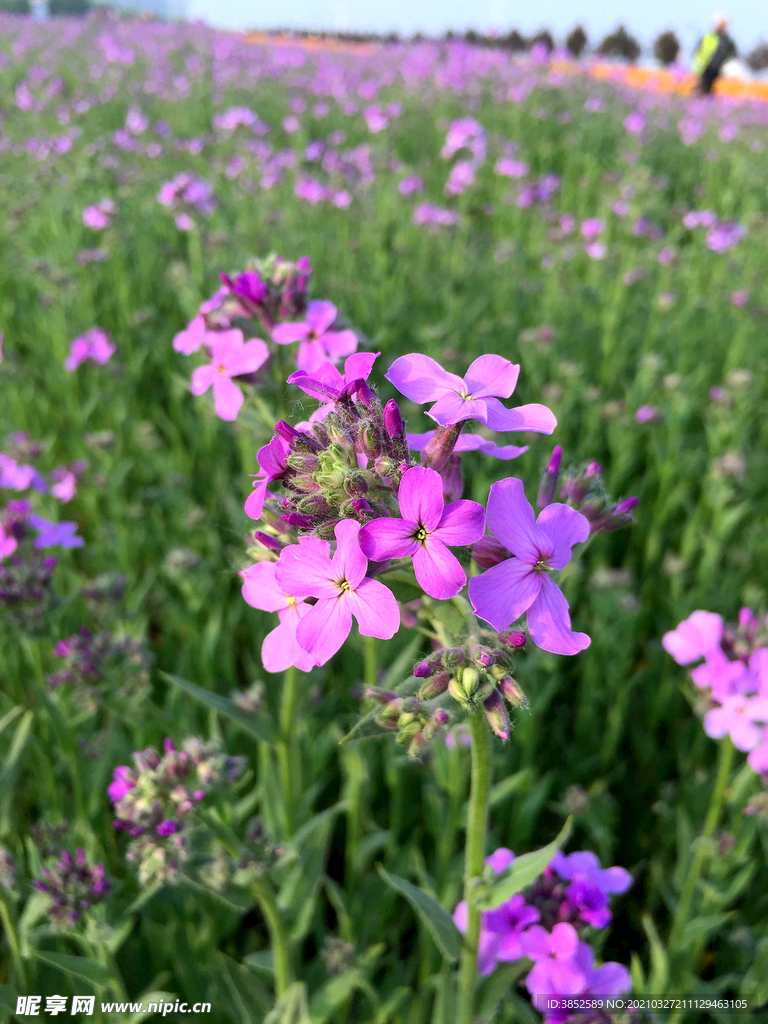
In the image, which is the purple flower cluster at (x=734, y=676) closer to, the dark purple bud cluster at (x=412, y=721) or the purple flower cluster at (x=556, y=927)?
the purple flower cluster at (x=556, y=927)

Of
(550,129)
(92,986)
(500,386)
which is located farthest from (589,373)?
(550,129)

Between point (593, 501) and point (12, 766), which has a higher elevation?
point (593, 501)

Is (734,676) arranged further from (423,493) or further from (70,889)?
(70,889)

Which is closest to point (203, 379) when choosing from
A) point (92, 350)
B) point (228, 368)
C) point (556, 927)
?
point (228, 368)

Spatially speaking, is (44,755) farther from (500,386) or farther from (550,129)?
(550,129)

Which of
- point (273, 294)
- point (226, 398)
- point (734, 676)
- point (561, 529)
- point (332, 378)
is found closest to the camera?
point (561, 529)

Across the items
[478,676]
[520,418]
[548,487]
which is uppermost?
[520,418]

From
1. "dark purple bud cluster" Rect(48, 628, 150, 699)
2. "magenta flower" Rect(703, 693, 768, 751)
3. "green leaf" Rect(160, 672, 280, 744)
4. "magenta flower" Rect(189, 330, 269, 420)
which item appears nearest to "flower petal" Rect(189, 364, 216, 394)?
"magenta flower" Rect(189, 330, 269, 420)
